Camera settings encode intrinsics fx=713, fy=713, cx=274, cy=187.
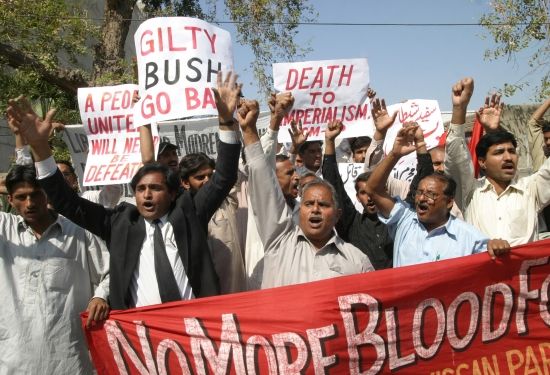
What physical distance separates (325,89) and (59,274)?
3511 millimetres

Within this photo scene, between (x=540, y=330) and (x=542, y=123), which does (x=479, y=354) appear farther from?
(x=542, y=123)

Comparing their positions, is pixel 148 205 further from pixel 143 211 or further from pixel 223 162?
pixel 223 162

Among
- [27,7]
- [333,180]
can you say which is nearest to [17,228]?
[333,180]

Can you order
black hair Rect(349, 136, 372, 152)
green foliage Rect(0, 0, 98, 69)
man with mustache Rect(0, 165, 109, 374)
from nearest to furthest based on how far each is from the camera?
man with mustache Rect(0, 165, 109, 374), black hair Rect(349, 136, 372, 152), green foliage Rect(0, 0, 98, 69)

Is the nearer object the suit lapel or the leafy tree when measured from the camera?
the suit lapel

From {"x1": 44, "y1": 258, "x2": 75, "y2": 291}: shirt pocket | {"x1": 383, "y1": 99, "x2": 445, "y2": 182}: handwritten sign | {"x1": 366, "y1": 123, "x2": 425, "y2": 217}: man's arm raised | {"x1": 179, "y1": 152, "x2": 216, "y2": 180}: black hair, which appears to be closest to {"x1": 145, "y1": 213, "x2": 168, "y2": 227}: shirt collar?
{"x1": 44, "y1": 258, "x2": 75, "y2": 291}: shirt pocket

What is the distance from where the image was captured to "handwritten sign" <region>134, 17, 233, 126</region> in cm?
475

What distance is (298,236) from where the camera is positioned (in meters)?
3.70

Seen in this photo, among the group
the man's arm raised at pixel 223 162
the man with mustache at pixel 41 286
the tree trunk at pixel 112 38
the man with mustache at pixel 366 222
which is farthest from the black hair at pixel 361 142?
the tree trunk at pixel 112 38

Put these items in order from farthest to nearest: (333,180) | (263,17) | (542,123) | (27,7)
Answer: (263,17), (27,7), (542,123), (333,180)

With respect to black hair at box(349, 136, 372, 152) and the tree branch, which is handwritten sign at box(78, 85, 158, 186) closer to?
black hair at box(349, 136, 372, 152)

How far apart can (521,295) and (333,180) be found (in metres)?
1.63

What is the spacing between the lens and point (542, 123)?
6.17 meters

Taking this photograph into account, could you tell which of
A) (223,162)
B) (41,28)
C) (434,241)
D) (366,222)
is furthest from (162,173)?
(41,28)
